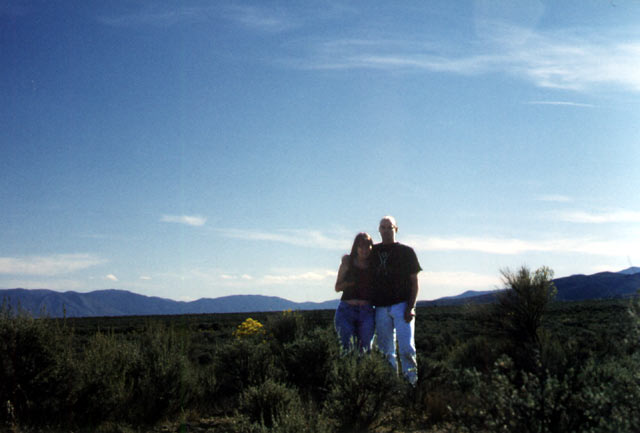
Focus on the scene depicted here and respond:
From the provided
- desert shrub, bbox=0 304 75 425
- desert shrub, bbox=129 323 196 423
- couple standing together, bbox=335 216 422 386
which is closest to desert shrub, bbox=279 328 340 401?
couple standing together, bbox=335 216 422 386

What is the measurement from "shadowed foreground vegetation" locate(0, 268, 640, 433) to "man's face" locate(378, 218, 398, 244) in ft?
4.37

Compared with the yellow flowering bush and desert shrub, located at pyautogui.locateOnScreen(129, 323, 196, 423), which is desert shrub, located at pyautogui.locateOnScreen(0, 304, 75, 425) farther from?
the yellow flowering bush

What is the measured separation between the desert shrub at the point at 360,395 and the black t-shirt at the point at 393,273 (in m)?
0.89

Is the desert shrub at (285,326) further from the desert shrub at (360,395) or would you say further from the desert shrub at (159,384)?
the desert shrub at (360,395)

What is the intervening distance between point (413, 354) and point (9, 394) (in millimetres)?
3701

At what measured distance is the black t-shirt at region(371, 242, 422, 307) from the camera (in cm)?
511

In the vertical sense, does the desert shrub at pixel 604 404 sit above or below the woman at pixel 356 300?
below

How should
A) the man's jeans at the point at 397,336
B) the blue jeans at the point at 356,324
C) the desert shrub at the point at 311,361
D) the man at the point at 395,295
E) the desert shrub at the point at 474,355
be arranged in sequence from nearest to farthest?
1. the man's jeans at the point at 397,336
2. the man at the point at 395,295
3. the blue jeans at the point at 356,324
4. the desert shrub at the point at 311,361
5. the desert shrub at the point at 474,355

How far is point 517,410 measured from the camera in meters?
2.68

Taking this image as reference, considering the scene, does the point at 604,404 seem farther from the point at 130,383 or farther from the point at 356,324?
the point at 130,383

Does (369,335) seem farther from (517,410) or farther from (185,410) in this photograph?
(517,410)

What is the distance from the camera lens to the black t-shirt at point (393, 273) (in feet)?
16.8

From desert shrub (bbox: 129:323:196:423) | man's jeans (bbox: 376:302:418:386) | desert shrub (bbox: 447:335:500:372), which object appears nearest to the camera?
desert shrub (bbox: 129:323:196:423)

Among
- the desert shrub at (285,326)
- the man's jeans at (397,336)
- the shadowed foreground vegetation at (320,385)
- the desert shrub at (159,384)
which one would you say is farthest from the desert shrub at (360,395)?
the desert shrub at (285,326)
